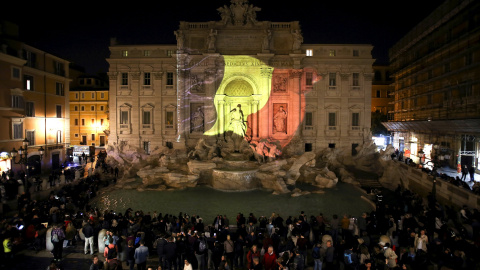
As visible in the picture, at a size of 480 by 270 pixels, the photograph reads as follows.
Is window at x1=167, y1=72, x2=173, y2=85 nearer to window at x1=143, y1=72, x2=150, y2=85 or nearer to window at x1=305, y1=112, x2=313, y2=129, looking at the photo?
window at x1=143, y1=72, x2=150, y2=85

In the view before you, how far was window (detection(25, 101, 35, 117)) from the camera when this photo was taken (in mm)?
22691

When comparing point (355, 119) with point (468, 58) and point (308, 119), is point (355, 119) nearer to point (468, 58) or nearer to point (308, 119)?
point (308, 119)

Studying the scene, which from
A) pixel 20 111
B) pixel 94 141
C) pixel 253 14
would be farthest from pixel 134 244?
pixel 94 141

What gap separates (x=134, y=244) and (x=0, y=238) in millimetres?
4599

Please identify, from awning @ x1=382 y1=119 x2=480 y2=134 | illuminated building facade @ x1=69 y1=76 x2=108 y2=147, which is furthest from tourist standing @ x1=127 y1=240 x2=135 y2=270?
illuminated building facade @ x1=69 y1=76 x2=108 y2=147

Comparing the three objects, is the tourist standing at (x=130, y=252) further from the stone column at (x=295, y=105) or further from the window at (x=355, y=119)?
the window at (x=355, y=119)

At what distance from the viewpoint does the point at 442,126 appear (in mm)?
22062

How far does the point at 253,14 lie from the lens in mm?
27953

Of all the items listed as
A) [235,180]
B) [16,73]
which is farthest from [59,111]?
[235,180]

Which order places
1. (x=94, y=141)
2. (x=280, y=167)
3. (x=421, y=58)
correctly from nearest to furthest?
(x=280, y=167), (x=421, y=58), (x=94, y=141)

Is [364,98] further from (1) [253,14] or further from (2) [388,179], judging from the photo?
(1) [253,14]

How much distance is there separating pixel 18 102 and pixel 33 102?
2.31 meters

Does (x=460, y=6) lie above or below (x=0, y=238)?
above

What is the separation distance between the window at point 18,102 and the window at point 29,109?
132 centimetres
